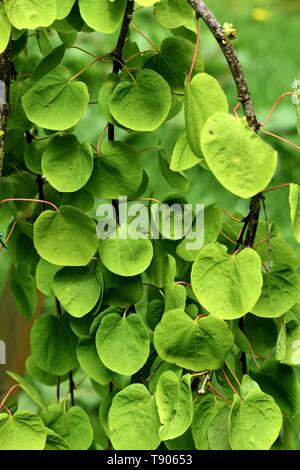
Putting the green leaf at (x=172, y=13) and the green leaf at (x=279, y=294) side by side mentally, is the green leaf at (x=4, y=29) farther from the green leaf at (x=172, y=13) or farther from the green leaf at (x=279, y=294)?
the green leaf at (x=279, y=294)

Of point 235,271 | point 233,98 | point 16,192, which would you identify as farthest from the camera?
point 233,98

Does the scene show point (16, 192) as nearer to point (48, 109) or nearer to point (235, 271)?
point (48, 109)

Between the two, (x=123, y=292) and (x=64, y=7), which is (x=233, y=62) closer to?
(x=64, y=7)

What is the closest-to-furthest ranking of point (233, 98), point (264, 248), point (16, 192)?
1. point (264, 248)
2. point (16, 192)
3. point (233, 98)

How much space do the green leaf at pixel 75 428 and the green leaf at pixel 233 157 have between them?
43 centimetres

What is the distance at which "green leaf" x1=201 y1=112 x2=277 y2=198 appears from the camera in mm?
756

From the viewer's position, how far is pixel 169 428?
824mm

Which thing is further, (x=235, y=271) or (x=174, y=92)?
(x=174, y=92)

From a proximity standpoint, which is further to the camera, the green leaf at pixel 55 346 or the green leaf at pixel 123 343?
the green leaf at pixel 55 346

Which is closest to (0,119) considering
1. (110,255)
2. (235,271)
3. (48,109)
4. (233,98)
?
(48,109)

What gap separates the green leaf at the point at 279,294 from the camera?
87 centimetres

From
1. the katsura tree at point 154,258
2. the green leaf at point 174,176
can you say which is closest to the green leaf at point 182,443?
the katsura tree at point 154,258

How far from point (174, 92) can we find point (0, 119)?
22cm

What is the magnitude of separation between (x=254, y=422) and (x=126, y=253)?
0.24m
